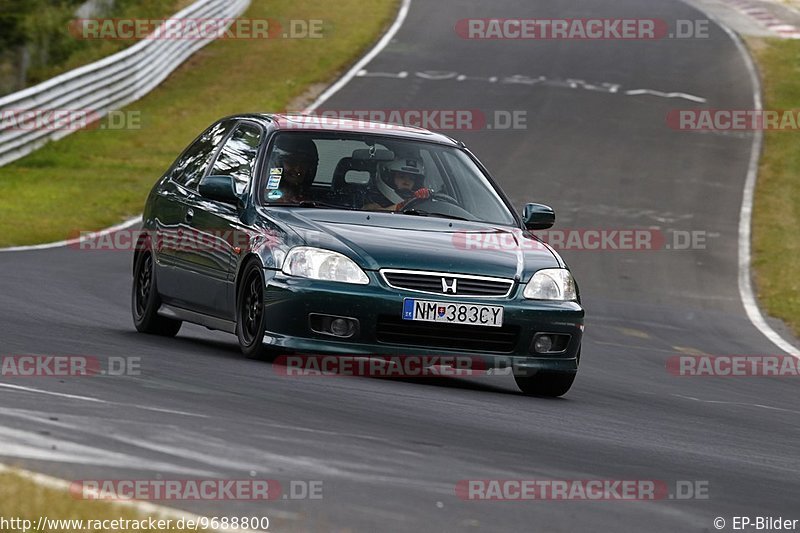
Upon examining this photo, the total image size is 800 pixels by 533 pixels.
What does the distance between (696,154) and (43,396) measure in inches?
864

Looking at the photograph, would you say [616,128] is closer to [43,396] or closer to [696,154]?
[696,154]

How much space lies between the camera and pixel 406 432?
23.2 ft

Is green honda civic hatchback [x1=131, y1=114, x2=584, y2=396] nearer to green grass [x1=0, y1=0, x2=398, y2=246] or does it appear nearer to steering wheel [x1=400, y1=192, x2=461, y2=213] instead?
steering wheel [x1=400, y1=192, x2=461, y2=213]

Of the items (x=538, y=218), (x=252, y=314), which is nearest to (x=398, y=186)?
(x=538, y=218)

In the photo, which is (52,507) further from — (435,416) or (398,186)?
(398,186)

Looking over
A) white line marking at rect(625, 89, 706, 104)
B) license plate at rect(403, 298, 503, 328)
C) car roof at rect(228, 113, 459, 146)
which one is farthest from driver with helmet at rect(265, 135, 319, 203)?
white line marking at rect(625, 89, 706, 104)

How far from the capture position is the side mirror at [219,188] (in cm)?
986

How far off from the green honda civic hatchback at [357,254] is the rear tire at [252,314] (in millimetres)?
11

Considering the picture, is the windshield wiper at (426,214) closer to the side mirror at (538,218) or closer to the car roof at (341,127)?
the side mirror at (538,218)

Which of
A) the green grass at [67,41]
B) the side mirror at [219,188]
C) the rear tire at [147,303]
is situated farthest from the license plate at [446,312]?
the green grass at [67,41]

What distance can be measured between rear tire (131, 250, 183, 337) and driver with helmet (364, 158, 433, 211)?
194cm

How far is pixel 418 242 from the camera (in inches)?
364

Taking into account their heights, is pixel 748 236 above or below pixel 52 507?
below

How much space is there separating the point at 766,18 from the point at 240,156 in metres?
34.9
